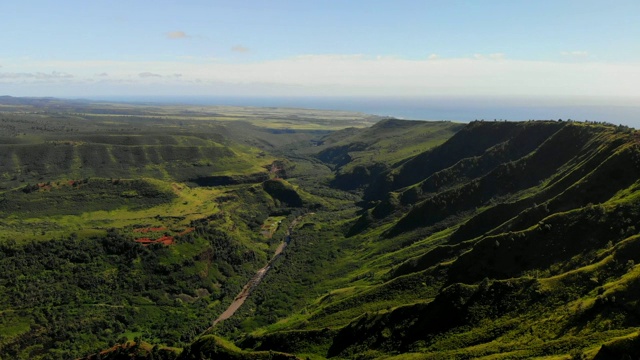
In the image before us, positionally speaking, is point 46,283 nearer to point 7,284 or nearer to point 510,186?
point 7,284

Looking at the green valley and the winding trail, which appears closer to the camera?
the green valley

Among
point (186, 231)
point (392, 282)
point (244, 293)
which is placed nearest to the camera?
point (392, 282)

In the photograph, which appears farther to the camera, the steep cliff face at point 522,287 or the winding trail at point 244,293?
the winding trail at point 244,293

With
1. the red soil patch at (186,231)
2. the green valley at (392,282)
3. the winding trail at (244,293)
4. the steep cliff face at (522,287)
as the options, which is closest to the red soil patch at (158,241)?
the green valley at (392,282)

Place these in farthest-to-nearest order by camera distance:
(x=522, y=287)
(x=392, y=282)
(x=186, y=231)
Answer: (x=186, y=231) < (x=392, y=282) < (x=522, y=287)

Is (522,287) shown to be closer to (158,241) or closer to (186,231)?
(158,241)

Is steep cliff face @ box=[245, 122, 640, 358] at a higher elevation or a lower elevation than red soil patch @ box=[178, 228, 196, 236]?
higher

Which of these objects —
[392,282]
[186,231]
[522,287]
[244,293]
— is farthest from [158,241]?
[522,287]

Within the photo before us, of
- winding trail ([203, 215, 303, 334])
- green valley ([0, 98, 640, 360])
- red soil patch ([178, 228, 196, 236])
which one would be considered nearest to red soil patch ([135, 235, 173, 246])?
green valley ([0, 98, 640, 360])

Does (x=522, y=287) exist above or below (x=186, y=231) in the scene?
above

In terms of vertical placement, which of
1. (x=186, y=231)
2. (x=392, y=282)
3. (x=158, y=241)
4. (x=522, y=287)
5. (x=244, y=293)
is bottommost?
(x=244, y=293)

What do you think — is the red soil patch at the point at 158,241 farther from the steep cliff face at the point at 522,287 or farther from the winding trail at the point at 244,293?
the steep cliff face at the point at 522,287

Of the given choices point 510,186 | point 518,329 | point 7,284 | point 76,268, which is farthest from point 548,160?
point 7,284

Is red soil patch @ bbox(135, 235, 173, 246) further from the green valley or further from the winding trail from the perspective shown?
the winding trail
